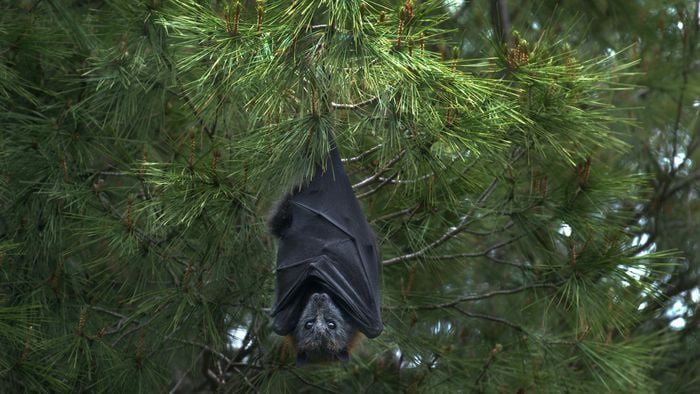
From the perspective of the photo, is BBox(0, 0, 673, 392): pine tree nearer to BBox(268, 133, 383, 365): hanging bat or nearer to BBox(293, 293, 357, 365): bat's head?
BBox(268, 133, 383, 365): hanging bat

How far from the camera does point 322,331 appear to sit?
4984 mm

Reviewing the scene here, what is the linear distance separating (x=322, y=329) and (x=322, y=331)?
14mm

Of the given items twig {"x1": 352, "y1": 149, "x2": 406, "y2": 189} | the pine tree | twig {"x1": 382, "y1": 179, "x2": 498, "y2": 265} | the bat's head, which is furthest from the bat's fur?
twig {"x1": 382, "y1": 179, "x2": 498, "y2": 265}

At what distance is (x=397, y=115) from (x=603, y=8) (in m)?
3.85

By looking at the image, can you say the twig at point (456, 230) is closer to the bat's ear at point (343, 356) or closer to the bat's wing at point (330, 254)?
the bat's wing at point (330, 254)

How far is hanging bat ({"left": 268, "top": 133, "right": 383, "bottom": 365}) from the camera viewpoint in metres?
5.09

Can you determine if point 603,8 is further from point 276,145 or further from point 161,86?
point 276,145

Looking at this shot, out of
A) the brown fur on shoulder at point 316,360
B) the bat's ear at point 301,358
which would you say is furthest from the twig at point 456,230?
the bat's ear at point 301,358

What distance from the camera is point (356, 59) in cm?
461

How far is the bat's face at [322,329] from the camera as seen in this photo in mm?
4984

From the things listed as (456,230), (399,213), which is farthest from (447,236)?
(399,213)

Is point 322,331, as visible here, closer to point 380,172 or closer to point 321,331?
point 321,331

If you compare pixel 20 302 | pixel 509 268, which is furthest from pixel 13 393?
pixel 509 268

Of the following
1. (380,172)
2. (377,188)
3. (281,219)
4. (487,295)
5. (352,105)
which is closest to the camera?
A: (352,105)
